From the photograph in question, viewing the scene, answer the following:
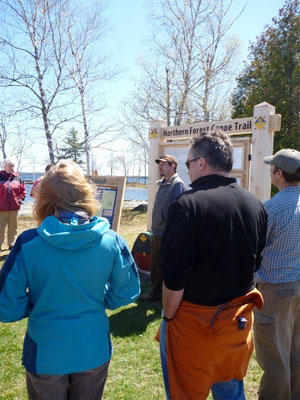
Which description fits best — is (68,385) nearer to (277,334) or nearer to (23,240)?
(23,240)

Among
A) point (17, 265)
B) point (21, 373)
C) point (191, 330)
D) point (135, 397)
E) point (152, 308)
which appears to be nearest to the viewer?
point (17, 265)

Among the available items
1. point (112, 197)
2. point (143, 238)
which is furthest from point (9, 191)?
point (143, 238)

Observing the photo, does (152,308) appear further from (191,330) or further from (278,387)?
(191,330)

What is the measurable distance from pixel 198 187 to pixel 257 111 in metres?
3.87

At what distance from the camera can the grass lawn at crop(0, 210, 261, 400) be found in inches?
102

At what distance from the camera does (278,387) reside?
2.15m

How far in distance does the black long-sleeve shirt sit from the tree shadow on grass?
2.21 meters

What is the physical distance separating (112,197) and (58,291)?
389 cm

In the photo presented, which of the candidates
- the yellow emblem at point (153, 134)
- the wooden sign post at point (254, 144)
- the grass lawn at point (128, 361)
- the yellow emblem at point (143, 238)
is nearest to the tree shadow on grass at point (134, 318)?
the grass lawn at point (128, 361)

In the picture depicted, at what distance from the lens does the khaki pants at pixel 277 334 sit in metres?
2.13

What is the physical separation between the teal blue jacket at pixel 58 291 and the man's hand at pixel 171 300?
0.36 meters

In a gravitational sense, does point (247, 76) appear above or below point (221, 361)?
above

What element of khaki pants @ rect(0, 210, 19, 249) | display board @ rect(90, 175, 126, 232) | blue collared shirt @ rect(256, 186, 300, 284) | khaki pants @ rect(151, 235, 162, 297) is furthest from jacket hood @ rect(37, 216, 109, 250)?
khaki pants @ rect(0, 210, 19, 249)

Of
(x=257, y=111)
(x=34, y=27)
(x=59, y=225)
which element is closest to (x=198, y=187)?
(x=59, y=225)
